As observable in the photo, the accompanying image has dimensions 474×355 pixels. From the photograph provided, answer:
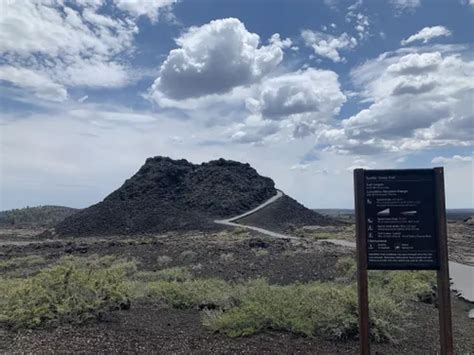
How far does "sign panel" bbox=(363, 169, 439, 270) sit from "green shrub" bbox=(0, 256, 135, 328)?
15.0ft

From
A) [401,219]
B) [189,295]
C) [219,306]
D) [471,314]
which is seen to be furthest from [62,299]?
[471,314]

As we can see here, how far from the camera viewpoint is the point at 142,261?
66.5ft

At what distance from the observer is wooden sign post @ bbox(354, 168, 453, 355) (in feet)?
19.1

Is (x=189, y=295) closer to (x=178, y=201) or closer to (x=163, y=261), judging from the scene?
(x=163, y=261)

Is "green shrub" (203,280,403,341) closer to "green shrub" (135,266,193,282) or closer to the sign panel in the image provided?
the sign panel

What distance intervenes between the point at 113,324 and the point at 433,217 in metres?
5.05

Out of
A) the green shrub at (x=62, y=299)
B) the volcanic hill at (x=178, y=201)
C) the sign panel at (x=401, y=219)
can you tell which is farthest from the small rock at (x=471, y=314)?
the volcanic hill at (x=178, y=201)

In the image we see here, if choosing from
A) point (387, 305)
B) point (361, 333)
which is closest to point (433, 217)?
point (361, 333)

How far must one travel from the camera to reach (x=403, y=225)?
230 inches

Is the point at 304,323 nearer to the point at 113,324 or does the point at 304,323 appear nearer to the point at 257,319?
the point at 257,319

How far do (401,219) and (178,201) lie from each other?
6258 centimetres

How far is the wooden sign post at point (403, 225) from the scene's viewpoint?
5824mm

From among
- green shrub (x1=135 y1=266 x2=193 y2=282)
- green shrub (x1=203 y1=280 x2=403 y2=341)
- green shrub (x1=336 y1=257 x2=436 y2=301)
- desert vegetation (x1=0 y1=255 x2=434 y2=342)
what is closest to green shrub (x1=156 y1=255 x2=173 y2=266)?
green shrub (x1=135 y1=266 x2=193 y2=282)

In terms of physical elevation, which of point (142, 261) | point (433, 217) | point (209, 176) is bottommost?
point (142, 261)
